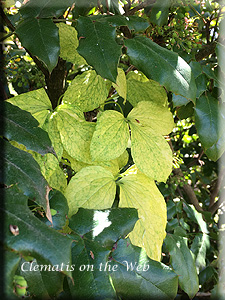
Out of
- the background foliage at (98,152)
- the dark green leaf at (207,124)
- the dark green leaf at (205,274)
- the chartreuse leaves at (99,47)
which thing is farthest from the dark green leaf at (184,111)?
the dark green leaf at (205,274)

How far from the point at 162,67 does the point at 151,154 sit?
152 mm

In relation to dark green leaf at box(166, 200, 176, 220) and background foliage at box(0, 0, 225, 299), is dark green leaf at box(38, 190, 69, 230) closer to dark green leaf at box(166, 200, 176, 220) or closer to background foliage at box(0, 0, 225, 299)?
background foliage at box(0, 0, 225, 299)

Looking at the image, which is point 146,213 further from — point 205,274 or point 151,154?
point 205,274

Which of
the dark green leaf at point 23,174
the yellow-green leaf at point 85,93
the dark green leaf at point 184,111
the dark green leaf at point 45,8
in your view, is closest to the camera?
the dark green leaf at point 23,174

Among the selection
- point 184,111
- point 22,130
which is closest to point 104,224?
point 22,130

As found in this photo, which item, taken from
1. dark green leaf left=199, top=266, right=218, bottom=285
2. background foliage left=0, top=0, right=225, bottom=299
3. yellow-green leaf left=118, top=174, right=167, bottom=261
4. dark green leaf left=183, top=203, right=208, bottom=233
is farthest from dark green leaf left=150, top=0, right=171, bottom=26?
dark green leaf left=199, top=266, right=218, bottom=285

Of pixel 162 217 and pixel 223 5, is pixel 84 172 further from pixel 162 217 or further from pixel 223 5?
pixel 223 5

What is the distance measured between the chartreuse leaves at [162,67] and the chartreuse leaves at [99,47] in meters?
0.05

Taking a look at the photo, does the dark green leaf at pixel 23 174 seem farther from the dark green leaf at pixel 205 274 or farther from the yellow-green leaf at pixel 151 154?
the dark green leaf at pixel 205 274

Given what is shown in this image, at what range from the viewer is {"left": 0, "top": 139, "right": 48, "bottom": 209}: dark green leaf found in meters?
0.38

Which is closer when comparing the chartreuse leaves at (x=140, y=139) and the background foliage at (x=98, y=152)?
the background foliage at (x=98, y=152)

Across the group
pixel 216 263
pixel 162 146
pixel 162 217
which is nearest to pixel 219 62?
pixel 162 146

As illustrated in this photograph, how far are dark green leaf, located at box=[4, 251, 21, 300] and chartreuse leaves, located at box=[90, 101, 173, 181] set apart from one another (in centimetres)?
27

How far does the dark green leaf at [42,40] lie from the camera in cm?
47
